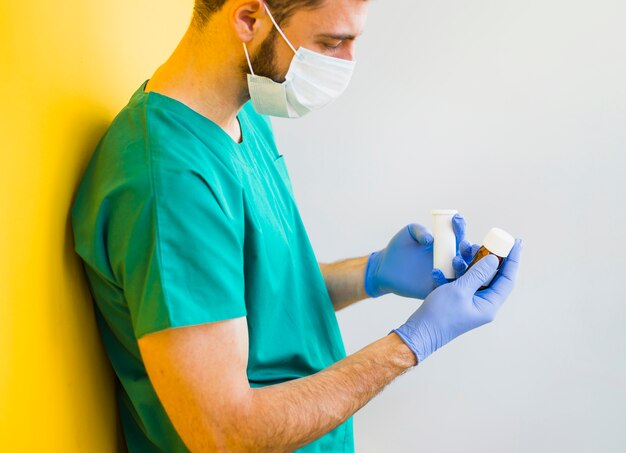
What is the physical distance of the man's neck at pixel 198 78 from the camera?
0.98 m

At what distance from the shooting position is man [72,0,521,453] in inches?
Answer: 33.0

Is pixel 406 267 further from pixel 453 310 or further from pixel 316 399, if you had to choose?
pixel 316 399

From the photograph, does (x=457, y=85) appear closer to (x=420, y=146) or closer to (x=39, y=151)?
(x=420, y=146)

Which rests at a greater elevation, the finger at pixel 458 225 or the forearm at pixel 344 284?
the finger at pixel 458 225

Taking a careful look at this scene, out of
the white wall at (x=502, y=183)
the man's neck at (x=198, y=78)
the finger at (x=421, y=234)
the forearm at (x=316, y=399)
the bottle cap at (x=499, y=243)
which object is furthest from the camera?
the white wall at (x=502, y=183)

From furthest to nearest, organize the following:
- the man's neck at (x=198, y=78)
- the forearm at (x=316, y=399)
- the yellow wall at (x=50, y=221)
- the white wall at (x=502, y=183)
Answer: the white wall at (x=502, y=183) < the man's neck at (x=198, y=78) < the forearm at (x=316, y=399) < the yellow wall at (x=50, y=221)

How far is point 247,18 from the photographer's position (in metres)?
0.96

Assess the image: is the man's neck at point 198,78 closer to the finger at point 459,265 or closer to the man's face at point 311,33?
the man's face at point 311,33

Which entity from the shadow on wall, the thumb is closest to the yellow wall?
the shadow on wall

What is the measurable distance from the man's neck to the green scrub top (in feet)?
0.08

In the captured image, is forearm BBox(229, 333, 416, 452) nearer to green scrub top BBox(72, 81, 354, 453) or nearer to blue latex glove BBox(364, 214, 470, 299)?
green scrub top BBox(72, 81, 354, 453)

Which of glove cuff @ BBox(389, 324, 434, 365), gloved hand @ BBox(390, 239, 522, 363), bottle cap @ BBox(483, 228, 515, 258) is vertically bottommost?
glove cuff @ BBox(389, 324, 434, 365)

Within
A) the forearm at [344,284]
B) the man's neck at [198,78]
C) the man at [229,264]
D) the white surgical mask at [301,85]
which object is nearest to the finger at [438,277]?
the man at [229,264]

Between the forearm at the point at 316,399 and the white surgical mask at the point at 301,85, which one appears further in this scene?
the white surgical mask at the point at 301,85
